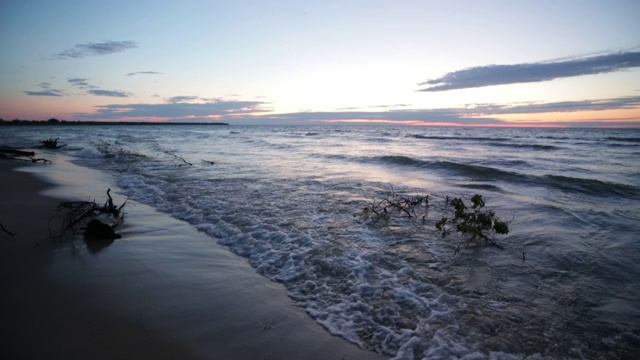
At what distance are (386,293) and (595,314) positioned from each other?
234 cm

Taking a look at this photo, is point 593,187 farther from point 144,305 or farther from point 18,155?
point 18,155

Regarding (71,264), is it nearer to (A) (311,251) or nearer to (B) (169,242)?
(B) (169,242)

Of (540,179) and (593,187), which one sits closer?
(593,187)

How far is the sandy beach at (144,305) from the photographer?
9.36 feet

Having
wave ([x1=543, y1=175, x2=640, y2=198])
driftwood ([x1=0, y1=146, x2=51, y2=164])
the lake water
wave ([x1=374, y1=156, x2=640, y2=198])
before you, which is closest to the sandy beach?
the lake water

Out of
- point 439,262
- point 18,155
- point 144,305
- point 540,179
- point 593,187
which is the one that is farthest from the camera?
point 18,155

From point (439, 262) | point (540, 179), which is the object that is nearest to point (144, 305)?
point (439, 262)

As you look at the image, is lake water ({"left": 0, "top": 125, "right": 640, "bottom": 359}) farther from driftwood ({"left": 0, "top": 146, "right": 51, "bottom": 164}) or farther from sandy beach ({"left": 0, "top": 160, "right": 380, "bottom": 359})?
driftwood ({"left": 0, "top": 146, "right": 51, "bottom": 164})

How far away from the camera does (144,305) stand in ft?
11.6

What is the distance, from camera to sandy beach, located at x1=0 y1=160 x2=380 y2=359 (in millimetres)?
2854

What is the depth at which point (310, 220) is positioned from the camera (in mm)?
7141

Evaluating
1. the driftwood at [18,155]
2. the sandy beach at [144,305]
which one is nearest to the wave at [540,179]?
the sandy beach at [144,305]

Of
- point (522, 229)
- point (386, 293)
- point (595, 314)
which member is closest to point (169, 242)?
point (386, 293)

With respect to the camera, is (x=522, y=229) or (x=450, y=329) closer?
(x=450, y=329)
